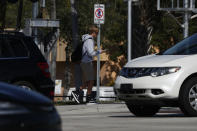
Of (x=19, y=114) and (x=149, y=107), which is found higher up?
(x=19, y=114)

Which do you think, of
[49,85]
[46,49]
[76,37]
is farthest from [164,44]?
[49,85]

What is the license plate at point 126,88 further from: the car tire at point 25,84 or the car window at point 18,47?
the car window at point 18,47

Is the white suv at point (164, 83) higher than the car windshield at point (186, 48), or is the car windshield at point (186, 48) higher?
the car windshield at point (186, 48)

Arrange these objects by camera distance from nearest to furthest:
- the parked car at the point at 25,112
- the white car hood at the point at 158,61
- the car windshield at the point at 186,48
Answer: the parked car at the point at 25,112 → the white car hood at the point at 158,61 → the car windshield at the point at 186,48

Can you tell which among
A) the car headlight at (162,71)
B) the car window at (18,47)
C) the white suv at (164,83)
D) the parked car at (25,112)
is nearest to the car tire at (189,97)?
the white suv at (164,83)

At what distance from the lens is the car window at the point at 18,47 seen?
47.2ft

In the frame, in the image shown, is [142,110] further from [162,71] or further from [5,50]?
[5,50]

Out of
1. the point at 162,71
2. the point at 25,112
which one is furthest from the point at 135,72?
the point at 25,112

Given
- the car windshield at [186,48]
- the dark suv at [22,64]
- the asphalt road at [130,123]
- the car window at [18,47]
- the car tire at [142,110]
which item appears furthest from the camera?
the car window at [18,47]

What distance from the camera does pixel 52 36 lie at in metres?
21.1

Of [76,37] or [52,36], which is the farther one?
[76,37]

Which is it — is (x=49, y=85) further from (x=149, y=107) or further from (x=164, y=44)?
(x=164, y=44)

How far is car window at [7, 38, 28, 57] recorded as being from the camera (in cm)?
1440

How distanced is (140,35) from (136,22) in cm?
63
